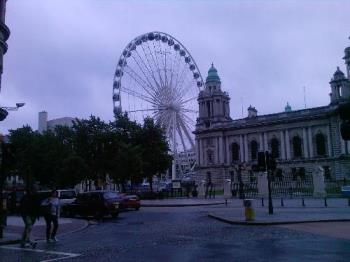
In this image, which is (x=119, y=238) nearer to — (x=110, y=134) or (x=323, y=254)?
(x=323, y=254)

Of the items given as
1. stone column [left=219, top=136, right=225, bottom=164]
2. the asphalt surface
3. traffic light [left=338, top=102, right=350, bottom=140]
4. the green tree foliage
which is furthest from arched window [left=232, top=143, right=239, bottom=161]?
traffic light [left=338, top=102, right=350, bottom=140]

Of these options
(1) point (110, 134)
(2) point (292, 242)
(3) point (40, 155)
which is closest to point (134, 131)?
(1) point (110, 134)

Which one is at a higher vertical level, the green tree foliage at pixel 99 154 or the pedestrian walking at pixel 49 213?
the green tree foliage at pixel 99 154

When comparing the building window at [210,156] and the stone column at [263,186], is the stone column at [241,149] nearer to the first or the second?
the building window at [210,156]

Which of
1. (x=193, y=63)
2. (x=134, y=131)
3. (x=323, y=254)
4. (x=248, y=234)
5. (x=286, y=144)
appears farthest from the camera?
(x=286, y=144)

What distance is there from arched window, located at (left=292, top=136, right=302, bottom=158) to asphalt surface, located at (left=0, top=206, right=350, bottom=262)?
284 feet

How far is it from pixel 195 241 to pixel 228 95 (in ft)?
342

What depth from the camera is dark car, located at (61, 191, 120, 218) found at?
28.5m

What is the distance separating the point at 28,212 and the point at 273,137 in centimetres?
9346

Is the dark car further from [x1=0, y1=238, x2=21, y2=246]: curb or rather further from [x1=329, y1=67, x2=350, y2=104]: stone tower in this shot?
[x1=329, y1=67, x2=350, y2=104]: stone tower

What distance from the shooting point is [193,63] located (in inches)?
3073

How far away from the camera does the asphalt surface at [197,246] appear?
1187cm

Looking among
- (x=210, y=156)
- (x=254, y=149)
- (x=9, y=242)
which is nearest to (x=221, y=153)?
(x=210, y=156)

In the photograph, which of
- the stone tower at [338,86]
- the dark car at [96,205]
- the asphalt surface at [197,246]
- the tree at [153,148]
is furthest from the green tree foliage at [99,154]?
the stone tower at [338,86]
